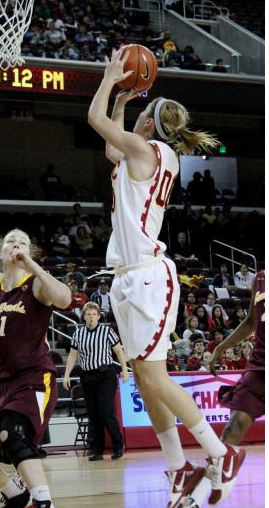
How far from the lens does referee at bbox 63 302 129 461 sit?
37.3 ft

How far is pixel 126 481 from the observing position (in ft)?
26.5

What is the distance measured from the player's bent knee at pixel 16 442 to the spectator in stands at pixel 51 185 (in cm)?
1753

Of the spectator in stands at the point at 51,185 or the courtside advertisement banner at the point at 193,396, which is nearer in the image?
the courtside advertisement banner at the point at 193,396

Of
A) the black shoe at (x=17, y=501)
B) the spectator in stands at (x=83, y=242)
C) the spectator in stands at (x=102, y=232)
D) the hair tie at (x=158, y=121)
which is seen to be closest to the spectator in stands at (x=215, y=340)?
the spectator in stands at (x=83, y=242)

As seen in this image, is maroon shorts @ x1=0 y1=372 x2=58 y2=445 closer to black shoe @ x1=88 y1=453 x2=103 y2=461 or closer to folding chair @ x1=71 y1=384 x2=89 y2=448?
black shoe @ x1=88 y1=453 x2=103 y2=461

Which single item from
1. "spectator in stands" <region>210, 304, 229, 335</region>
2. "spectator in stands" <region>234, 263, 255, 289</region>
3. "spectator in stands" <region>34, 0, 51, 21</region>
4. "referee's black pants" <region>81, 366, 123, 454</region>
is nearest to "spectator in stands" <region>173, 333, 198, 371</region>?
"spectator in stands" <region>210, 304, 229, 335</region>

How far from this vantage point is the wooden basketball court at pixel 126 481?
6379 mm

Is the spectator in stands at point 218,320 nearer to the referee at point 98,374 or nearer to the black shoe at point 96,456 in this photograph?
the referee at point 98,374

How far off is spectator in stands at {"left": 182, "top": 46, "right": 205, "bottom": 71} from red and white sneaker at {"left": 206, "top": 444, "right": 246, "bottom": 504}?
17088 millimetres

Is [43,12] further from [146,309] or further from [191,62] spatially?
[146,309]

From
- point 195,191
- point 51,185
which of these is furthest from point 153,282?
point 195,191

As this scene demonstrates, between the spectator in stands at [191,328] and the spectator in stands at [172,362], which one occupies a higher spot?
the spectator in stands at [191,328]

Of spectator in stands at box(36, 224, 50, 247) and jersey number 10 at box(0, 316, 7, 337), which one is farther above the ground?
jersey number 10 at box(0, 316, 7, 337)

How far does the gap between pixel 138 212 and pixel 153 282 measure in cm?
42
